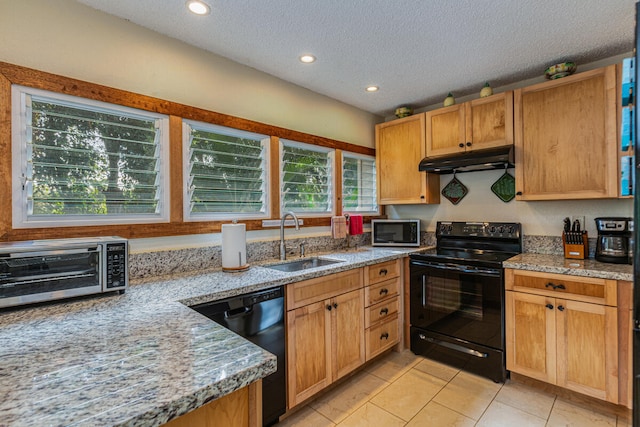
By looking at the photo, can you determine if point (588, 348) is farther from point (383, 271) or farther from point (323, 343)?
point (323, 343)

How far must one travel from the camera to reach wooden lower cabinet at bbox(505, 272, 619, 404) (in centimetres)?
188

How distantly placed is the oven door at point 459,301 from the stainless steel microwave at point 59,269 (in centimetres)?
221

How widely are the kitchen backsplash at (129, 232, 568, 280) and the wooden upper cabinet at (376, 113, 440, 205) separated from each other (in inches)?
18.3

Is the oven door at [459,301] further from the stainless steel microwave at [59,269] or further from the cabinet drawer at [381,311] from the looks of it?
the stainless steel microwave at [59,269]

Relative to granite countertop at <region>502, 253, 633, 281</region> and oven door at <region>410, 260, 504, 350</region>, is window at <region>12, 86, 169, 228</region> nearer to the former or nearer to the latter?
oven door at <region>410, 260, 504, 350</region>

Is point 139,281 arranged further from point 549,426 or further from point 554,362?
point 554,362

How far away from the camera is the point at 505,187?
9.14ft

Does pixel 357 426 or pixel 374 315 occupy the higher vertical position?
pixel 374 315

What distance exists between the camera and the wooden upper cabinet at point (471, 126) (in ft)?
8.28

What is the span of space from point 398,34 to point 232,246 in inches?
67.1

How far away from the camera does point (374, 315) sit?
2475 millimetres

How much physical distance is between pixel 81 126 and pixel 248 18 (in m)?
1.10

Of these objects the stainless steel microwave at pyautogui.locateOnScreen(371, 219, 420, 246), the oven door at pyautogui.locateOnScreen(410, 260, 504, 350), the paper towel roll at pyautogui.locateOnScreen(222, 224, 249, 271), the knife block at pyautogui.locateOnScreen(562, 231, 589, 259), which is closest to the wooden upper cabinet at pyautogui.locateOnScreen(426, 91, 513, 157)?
the stainless steel microwave at pyautogui.locateOnScreen(371, 219, 420, 246)

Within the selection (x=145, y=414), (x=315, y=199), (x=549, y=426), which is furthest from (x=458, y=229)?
(x=145, y=414)
